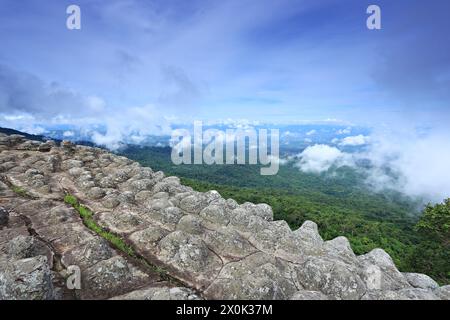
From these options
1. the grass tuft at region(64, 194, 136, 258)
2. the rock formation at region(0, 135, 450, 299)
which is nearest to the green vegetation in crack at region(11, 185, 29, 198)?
the rock formation at region(0, 135, 450, 299)

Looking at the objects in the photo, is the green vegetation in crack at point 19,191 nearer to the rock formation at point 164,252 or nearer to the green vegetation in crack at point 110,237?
the rock formation at point 164,252

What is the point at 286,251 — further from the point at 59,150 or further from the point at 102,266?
the point at 59,150

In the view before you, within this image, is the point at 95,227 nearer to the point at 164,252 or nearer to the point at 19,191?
the point at 164,252

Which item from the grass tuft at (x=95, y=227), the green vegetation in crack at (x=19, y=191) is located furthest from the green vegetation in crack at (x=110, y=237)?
the green vegetation in crack at (x=19, y=191)

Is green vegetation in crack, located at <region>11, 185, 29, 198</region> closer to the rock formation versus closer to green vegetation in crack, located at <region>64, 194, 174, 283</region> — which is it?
the rock formation

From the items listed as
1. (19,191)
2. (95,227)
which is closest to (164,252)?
(95,227)

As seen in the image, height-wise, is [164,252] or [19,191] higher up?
[19,191]

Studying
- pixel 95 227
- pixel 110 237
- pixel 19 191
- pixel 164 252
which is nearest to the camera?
pixel 164 252
